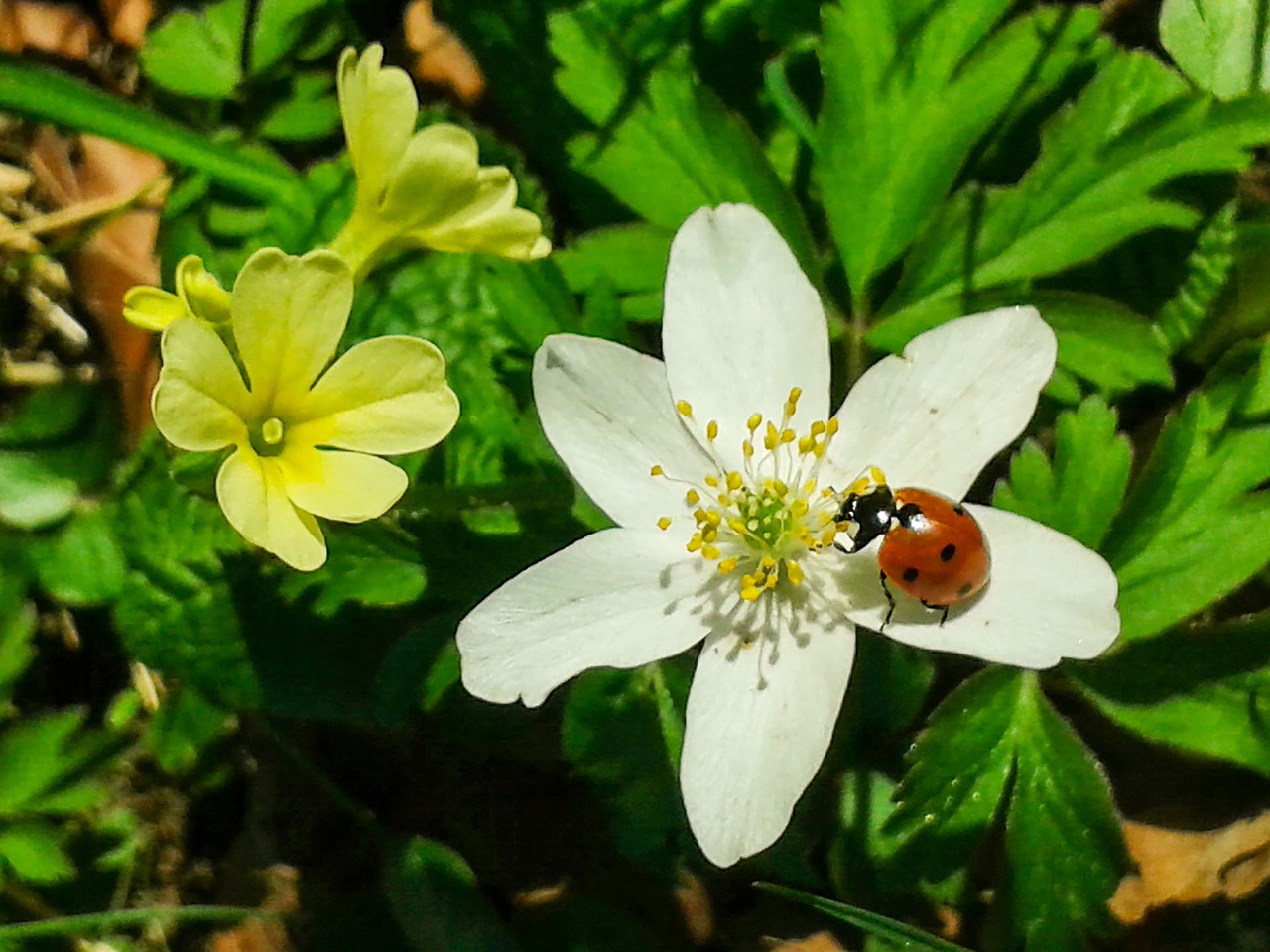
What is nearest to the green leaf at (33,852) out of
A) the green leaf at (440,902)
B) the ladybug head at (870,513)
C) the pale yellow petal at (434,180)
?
the green leaf at (440,902)

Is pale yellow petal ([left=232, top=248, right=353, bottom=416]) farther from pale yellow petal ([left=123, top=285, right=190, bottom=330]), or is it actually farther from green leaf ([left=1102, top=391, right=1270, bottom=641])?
green leaf ([left=1102, top=391, right=1270, bottom=641])

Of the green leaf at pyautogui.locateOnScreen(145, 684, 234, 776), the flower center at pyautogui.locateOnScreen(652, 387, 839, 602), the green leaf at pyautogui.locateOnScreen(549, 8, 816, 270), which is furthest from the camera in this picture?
the green leaf at pyautogui.locateOnScreen(145, 684, 234, 776)

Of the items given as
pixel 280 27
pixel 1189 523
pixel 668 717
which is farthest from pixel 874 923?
pixel 280 27

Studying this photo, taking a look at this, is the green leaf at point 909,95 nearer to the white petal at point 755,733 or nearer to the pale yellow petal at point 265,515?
the white petal at point 755,733

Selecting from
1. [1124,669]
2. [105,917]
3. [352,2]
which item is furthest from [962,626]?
[352,2]

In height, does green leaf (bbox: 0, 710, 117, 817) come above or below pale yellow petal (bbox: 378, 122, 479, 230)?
below

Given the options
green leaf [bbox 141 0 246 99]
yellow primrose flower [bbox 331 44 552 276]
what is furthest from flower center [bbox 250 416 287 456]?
green leaf [bbox 141 0 246 99]

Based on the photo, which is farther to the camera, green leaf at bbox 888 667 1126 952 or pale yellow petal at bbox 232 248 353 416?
green leaf at bbox 888 667 1126 952
